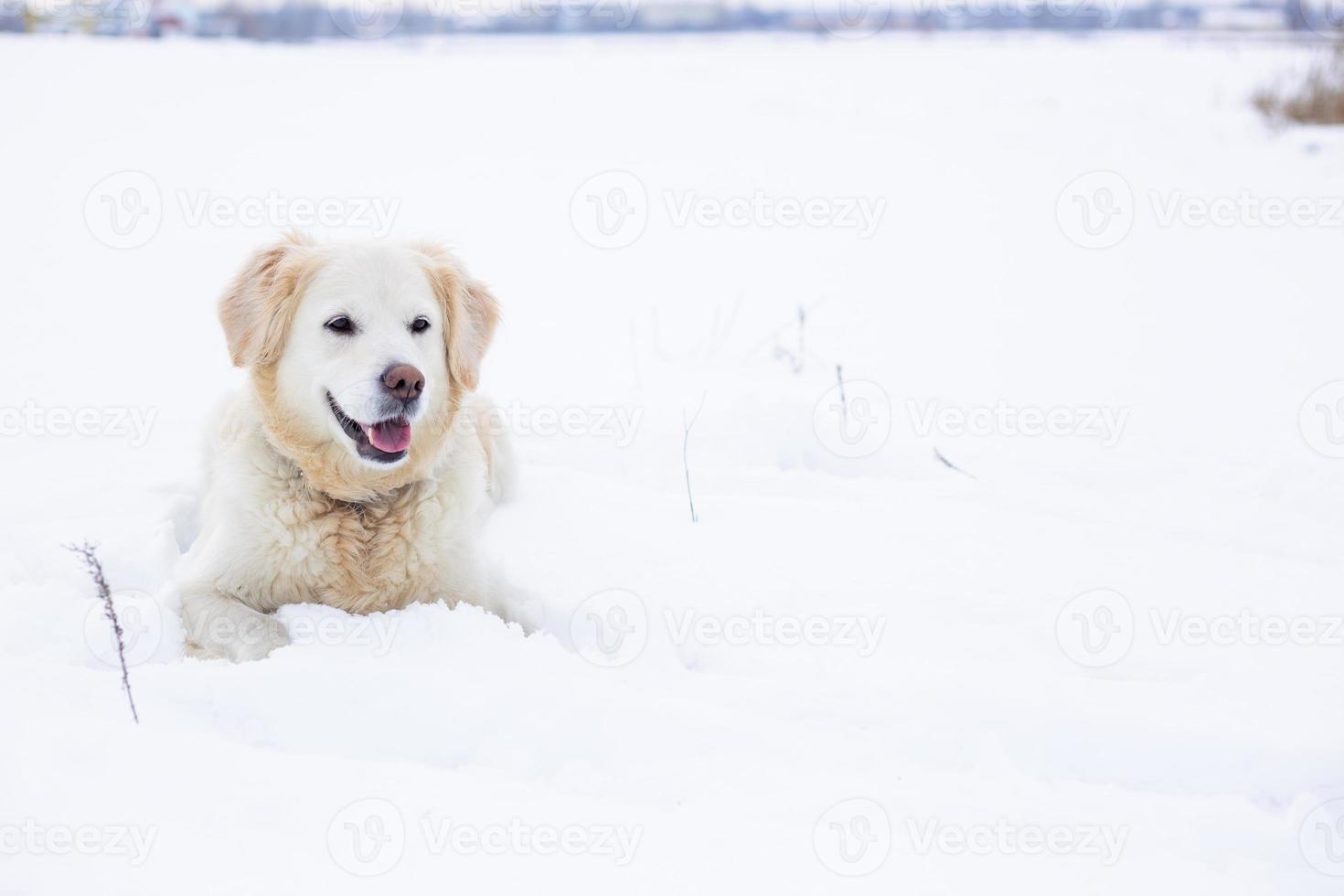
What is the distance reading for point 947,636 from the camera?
271cm

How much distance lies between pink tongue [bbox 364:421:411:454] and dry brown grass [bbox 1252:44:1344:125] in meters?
13.7

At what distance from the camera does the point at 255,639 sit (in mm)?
2576

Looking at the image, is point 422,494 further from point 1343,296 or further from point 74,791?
point 1343,296

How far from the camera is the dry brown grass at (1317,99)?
11.5 meters

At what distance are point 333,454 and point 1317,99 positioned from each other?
14.1 m

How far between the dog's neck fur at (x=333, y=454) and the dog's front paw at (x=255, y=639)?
1.51 ft

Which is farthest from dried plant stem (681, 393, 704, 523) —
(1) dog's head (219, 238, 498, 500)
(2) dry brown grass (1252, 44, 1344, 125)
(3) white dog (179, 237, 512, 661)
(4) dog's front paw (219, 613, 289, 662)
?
(2) dry brown grass (1252, 44, 1344, 125)

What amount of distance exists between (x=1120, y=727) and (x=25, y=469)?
14.3 feet

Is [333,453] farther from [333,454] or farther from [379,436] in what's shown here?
[379,436]

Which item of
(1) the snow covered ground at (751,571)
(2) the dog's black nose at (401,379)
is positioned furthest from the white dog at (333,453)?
(1) the snow covered ground at (751,571)

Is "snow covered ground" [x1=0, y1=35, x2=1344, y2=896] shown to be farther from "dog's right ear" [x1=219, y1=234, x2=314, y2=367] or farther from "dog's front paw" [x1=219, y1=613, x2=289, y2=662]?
"dog's right ear" [x1=219, y1=234, x2=314, y2=367]

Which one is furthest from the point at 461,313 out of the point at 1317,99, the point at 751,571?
the point at 1317,99

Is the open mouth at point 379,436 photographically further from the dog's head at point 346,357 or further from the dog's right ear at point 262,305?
the dog's right ear at point 262,305

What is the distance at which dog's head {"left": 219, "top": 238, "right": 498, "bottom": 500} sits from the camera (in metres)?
2.69
